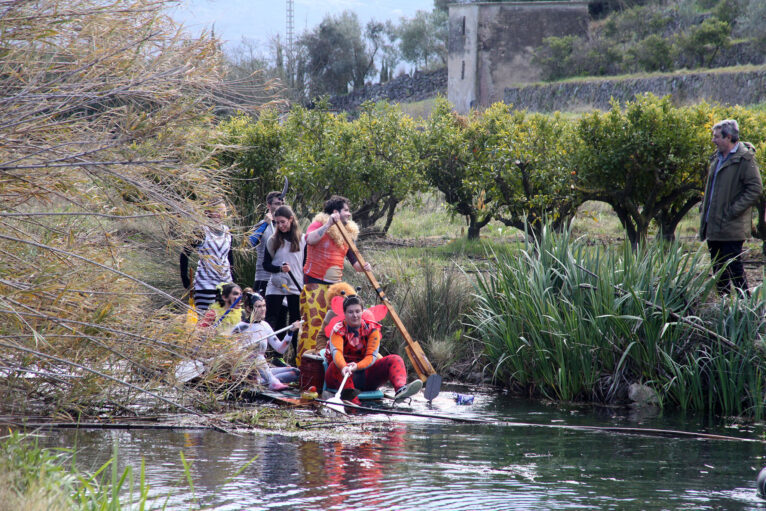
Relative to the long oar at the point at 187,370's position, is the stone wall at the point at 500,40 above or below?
above

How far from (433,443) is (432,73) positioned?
48801 millimetres

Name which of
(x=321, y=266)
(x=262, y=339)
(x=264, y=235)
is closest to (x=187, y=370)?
(x=262, y=339)

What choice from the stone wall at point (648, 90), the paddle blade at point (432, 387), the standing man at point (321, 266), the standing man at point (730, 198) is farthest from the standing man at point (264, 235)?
the stone wall at point (648, 90)

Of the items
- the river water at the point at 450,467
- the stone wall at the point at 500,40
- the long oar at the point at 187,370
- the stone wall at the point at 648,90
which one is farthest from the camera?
the stone wall at the point at 500,40

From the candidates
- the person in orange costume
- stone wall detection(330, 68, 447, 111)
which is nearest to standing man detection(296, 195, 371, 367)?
the person in orange costume

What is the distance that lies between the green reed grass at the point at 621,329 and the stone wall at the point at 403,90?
138 feet

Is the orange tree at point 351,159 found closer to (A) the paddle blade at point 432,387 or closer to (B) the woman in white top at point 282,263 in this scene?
(B) the woman in white top at point 282,263

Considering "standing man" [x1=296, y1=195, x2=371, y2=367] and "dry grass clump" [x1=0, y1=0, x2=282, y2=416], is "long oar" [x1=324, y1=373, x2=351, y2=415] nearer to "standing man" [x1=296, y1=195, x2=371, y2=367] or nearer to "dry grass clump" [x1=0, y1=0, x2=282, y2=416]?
"standing man" [x1=296, y1=195, x2=371, y2=367]

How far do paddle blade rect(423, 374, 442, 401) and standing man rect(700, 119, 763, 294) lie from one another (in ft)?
10.1

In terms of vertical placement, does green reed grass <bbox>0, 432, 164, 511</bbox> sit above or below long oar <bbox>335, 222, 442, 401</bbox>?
below

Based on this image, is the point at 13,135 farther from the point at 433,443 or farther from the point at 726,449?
the point at 726,449

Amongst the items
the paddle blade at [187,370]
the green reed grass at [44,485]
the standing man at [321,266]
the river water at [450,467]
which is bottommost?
the river water at [450,467]

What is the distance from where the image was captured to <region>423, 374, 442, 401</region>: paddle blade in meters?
9.08

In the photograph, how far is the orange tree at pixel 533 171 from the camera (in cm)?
1475
